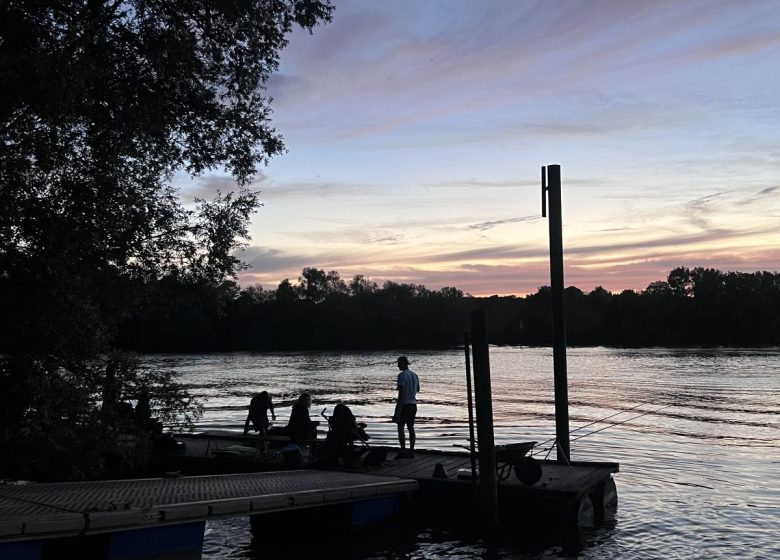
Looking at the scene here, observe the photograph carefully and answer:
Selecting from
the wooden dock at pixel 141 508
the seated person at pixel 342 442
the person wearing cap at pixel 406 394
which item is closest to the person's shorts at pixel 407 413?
the person wearing cap at pixel 406 394

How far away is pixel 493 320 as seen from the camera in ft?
563

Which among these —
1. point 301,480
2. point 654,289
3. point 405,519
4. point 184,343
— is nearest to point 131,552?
point 301,480

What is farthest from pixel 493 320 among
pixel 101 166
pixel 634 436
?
pixel 101 166

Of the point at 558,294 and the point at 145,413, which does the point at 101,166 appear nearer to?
the point at 145,413

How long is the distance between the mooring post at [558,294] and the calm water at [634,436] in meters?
2.18

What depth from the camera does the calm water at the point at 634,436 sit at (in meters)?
13.0

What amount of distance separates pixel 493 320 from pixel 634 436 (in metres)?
144

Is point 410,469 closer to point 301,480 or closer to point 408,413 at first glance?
point 408,413

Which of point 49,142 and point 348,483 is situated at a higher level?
point 49,142

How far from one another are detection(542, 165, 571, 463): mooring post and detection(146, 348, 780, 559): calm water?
2.18m

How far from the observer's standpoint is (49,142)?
11.2 metres

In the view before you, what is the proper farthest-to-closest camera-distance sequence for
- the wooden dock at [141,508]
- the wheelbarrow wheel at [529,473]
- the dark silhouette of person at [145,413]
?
the wheelbarrow wheel at [529,473]
the dark silhouette of person at [145,413]
the wooden dock at [141,508]

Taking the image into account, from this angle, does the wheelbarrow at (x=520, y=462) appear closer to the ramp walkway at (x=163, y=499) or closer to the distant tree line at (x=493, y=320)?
the ramp walkway at (x=163, y=499)

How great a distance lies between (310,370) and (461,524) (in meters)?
69.6
